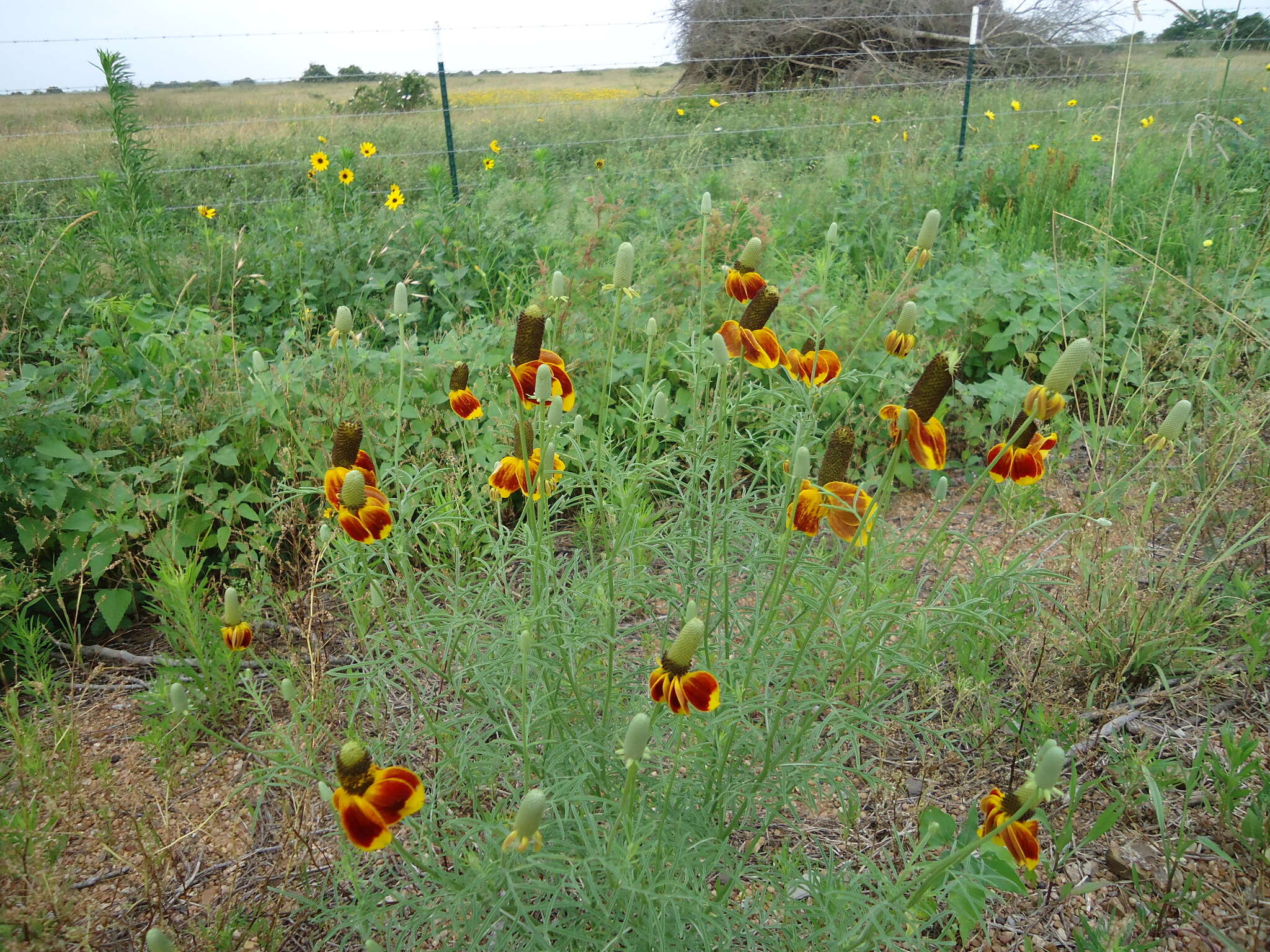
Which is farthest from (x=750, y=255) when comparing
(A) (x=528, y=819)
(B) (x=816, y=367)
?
(A) (x=528, y=819)

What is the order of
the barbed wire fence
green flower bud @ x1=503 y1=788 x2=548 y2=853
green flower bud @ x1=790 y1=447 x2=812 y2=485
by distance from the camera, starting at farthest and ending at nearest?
the barbed wire fence → green flower bud @ x1=790 y1=447 x2=812 y2=485 → green flower bud @ x1=503 y1=788 x2=548 y2=853

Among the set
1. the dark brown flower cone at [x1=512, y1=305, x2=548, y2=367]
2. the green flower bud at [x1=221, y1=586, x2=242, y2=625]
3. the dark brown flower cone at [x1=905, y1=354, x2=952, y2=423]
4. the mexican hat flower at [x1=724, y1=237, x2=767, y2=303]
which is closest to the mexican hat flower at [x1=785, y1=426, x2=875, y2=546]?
the dark brown flower cone at [x1=905, y1=354, x2=952, y2=423]

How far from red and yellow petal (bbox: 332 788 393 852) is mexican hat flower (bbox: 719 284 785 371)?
809 millimetres

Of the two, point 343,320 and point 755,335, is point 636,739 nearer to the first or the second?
point 755,335

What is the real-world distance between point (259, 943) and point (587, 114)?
10.4m

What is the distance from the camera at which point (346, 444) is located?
1268 millimetres

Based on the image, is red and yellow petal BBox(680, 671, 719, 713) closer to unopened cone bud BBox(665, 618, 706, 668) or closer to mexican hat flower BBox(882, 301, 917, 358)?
unopened cone bud BBox(665, 618, 706, 668)

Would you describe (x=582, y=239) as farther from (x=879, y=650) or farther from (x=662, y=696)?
(x=662, y=696)

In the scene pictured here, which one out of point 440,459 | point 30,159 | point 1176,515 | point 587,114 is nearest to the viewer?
point 1176,515

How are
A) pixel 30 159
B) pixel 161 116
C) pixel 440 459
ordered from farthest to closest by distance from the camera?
pixel 161 116
pixel 30 159
pixel 440 459

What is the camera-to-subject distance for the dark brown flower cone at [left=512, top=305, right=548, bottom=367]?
1214 mm

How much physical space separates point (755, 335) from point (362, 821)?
0.90m

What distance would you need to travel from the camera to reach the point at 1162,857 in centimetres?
167

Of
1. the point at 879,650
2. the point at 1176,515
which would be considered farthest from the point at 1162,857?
the point at 1176,515
